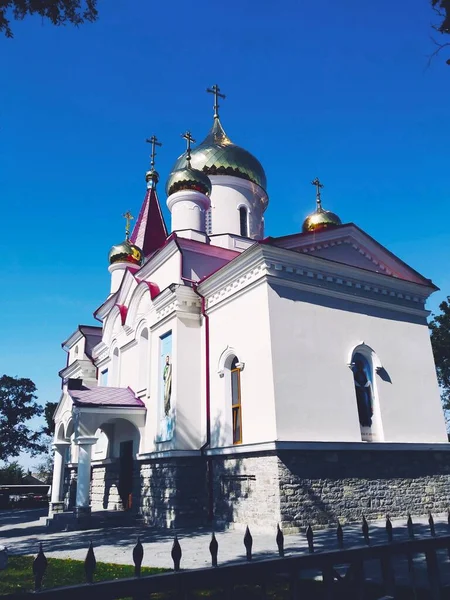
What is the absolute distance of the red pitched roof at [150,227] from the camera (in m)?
18.8

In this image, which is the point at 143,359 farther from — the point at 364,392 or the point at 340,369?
the point at 364,392

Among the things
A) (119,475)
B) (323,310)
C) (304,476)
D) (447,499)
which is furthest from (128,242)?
(447,499)

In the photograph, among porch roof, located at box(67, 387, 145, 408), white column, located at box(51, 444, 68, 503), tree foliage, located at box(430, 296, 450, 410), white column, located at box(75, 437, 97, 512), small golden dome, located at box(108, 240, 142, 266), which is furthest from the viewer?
tree foliage, located at box(430, 296, 450, 410)

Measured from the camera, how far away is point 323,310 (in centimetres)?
1062

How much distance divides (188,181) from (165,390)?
613 centimetres

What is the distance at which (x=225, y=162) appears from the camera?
52.5ft

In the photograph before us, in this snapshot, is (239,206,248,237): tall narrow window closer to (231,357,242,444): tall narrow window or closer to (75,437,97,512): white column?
(231,357,242,444): tall narrow window

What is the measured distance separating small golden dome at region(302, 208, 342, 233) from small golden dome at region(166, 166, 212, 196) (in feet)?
12.8

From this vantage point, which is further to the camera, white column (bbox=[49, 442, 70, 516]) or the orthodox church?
white column (bbox=[49, 442, 70, 516])

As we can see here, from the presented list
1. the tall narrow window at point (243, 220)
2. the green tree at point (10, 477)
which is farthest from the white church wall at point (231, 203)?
the green tree at point (10, 477)

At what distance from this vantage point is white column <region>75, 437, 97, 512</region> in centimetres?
1127

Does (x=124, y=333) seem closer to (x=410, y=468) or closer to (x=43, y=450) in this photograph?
(x=410, y=468)

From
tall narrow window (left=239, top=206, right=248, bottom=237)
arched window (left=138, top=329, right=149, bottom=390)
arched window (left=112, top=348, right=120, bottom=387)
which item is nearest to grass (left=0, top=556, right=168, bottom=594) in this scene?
arched window (left=138, top=329, right=149, bottom=390)

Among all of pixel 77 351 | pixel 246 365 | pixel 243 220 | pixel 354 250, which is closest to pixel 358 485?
pixel 246 365
